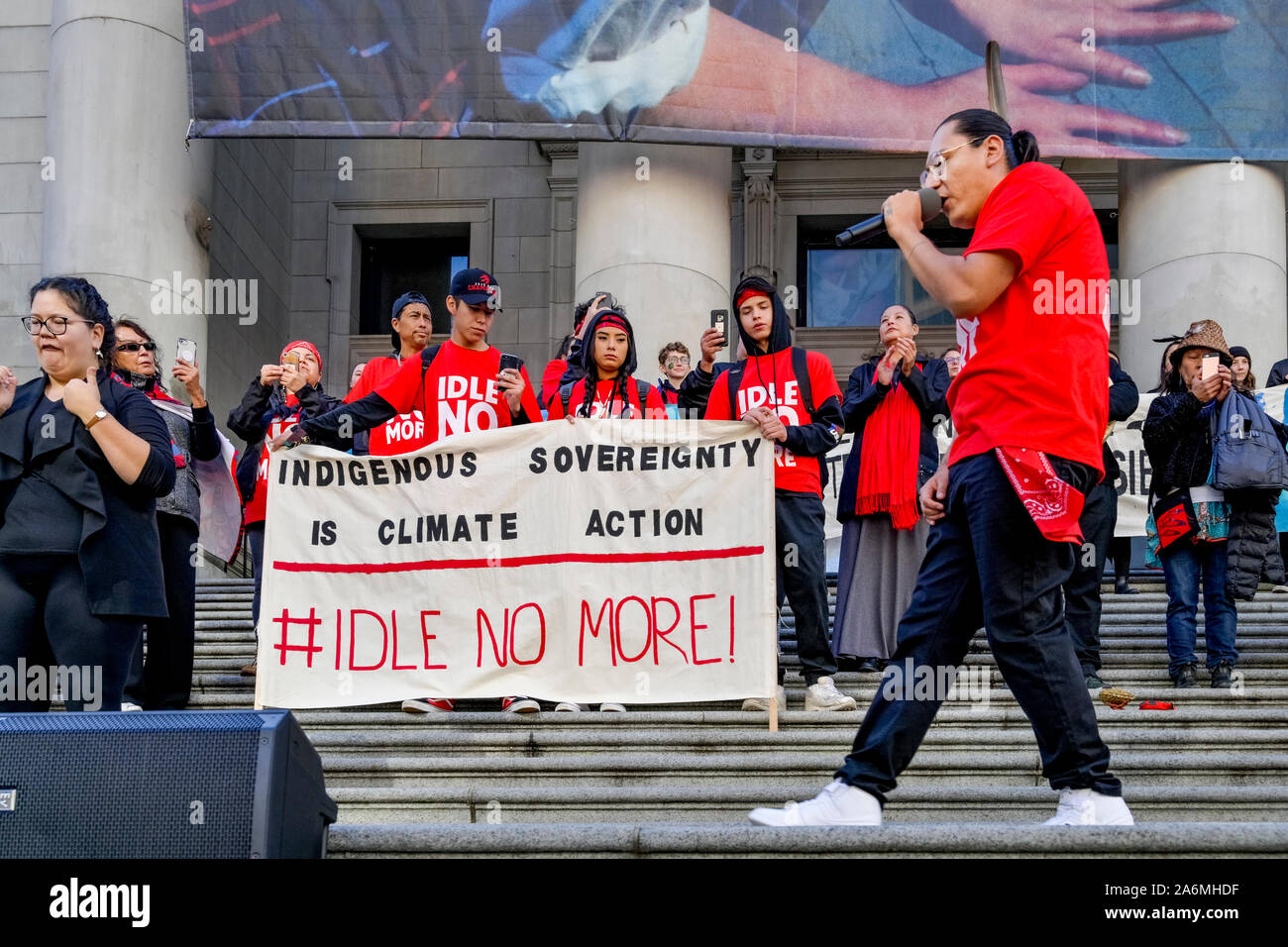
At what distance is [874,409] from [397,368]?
2625 mm

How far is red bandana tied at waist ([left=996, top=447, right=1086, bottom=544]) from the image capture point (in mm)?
4730

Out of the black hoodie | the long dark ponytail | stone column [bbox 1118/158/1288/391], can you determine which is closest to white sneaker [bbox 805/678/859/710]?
the black hoodie

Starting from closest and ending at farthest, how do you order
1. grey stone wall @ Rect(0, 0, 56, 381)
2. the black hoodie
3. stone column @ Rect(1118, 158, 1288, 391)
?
1. the black hoodie
2. stone column @ Rect(1118, 158, 1288, 391)
3. grey stone wall @ Rect(0, 0, 56, 381)

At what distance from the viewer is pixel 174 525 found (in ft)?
27.9

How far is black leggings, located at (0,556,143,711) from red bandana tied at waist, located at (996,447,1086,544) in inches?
120

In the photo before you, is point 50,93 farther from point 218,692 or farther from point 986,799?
point 986,799

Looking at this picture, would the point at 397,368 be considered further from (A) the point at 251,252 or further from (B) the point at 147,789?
(A) the point at 251,252

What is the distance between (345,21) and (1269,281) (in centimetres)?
803

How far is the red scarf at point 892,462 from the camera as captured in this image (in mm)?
8828

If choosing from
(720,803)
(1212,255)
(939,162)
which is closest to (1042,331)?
(939,162)

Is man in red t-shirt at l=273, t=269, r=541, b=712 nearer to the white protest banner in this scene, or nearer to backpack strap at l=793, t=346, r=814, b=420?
the white protest banner

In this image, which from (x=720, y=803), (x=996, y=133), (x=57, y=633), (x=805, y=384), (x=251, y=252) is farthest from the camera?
(x=251, y=252)
